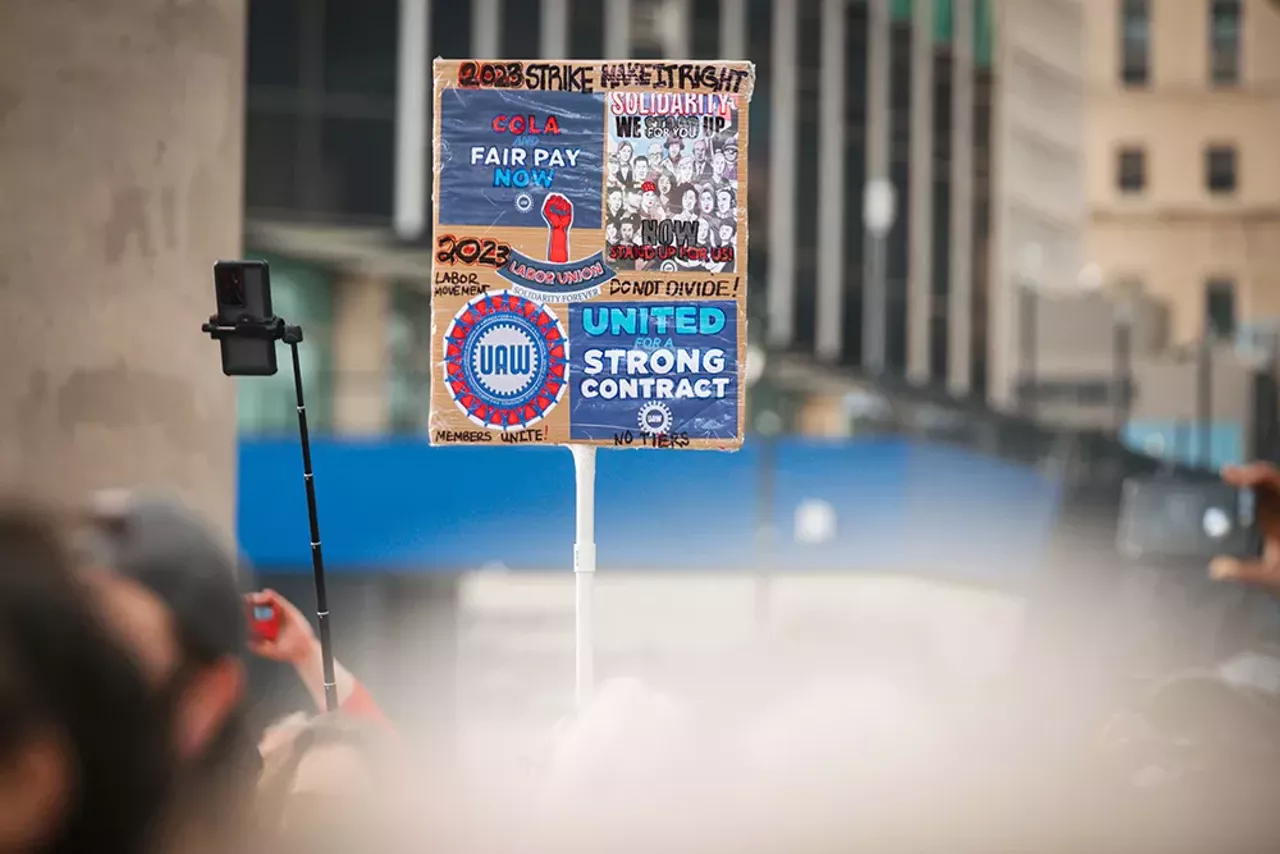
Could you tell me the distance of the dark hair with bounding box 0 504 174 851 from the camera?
9.11 ft

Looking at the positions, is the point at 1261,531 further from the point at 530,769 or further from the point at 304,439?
the point at 304,439

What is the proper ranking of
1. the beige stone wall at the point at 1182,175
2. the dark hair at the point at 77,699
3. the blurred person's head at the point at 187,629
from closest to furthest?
the dark hair at the point at 77,699
the blurred person's head at the point at 187,629
the beige stone wall at the point at 1182,175

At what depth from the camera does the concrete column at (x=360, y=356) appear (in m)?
12.2

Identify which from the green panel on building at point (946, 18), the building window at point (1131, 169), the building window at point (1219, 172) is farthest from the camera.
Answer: the building window at point (1131, 169)

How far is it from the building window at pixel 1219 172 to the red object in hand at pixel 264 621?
3289 centimetres

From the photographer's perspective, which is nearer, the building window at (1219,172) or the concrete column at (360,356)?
the concrete column at (360,356)

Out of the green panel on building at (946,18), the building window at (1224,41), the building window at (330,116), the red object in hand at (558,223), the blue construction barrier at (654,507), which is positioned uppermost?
the building window at (1224,41)

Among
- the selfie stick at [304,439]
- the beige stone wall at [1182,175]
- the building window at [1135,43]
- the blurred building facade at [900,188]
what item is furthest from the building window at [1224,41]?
the selfie stick at [304,439]

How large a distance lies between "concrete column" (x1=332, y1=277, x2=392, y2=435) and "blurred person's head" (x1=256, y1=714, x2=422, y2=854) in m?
7.93

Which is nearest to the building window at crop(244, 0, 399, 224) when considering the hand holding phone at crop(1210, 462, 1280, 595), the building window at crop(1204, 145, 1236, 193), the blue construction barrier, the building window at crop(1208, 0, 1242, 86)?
the blue construction barrier

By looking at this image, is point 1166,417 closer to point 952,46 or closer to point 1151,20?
point 952,46

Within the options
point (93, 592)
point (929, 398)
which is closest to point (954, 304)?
point (929, 398)

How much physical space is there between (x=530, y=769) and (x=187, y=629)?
1.76 meters

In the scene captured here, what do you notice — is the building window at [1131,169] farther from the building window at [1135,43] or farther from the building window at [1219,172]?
the building window at [1135,43]
